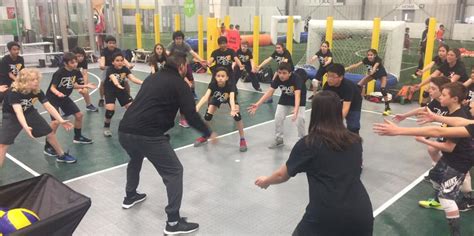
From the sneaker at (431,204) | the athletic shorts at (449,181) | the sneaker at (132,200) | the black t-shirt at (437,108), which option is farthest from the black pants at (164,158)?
the black t-shirt at (437,108)

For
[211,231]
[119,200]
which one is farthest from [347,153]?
[119,200]

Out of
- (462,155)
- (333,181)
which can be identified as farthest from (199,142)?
(333,181)

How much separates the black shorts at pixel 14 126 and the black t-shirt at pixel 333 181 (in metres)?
4.78

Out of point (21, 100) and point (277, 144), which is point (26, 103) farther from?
point (277, 144)

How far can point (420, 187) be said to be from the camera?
240 inches

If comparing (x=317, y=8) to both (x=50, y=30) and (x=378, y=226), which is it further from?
(x=378, y=226)

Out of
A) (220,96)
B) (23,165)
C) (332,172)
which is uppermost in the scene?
(332,172)

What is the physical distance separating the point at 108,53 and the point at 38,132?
4.00 metres

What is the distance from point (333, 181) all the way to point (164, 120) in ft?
7.37

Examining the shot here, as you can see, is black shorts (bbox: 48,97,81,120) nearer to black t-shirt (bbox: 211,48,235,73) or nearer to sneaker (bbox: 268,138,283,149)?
sneaker (bbox: 268,138,283,149)

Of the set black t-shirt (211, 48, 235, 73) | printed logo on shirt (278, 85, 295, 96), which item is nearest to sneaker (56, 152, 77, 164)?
printed logo on shirt (278, 85, 295, 96)

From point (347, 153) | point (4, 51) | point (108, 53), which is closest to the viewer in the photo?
point (347, 153)

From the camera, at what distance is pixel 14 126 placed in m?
6.14

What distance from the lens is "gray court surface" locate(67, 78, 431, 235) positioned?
16.4 ft
